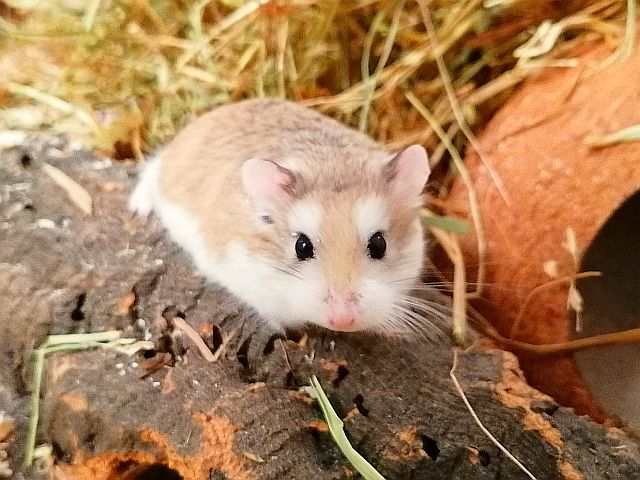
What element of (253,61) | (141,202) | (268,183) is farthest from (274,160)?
(253,61)

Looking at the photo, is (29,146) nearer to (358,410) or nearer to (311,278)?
(311,278)

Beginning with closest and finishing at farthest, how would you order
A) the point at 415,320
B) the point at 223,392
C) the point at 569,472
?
the point at 569,472 < the point at 223,392 < the point at 415,320

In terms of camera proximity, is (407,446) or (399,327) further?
(399,327)

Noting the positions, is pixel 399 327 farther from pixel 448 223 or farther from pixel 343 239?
pixel 448 223

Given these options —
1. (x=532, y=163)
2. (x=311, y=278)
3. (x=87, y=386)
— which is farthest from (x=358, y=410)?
(x=532, y=163)

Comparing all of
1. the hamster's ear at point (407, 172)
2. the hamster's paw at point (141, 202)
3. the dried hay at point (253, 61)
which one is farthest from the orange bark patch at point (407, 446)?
the dried hay at point (253, 61)
